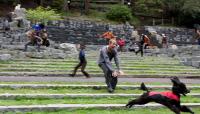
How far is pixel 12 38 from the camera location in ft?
109

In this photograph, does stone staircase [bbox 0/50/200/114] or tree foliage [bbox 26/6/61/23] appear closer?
stone staircase [bbox 0/50/200/114]

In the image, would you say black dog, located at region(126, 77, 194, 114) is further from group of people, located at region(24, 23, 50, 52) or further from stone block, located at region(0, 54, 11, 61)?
group of people, located at region(24, 23, 50, 52)

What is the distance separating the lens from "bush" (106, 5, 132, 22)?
190 feet

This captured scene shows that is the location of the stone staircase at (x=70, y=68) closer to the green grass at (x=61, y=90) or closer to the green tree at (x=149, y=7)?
the green grass at (x=61, y=90)

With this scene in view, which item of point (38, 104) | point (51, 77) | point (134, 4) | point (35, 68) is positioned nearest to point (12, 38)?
point (35, 68)

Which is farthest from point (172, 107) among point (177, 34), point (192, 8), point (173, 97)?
point (192, 8)

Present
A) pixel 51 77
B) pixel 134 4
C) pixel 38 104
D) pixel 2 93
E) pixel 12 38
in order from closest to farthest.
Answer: pixel 38 104
pixel 2 93
pixel 51 77
pixel 12 38
pixel 134 4

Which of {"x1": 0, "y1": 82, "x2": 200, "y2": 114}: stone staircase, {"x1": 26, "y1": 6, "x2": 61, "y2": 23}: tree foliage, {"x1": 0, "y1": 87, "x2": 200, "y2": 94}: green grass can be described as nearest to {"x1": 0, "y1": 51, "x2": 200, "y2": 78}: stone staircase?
{"x1": 0, "y1": 82, "x2": 200, "y2": 114}: stone staircase

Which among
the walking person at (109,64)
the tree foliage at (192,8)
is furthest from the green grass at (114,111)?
the tree foliage at (192,8)

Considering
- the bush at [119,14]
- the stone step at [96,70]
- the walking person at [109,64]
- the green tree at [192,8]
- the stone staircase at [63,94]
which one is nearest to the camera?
the stone staircase at [63,94]

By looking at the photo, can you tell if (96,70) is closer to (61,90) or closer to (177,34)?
(61,90)

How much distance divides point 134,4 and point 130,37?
49.0 feet

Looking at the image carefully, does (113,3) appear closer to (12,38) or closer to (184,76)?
(12,38)

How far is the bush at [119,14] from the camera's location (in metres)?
58.0
